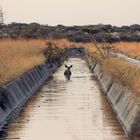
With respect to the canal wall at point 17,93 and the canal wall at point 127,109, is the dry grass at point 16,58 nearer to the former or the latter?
the canal wall at point 17,93

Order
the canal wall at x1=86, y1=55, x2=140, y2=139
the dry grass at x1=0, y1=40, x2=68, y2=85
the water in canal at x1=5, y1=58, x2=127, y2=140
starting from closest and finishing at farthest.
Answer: the canal wall at x1=86, y1=55, x2=140, y2=139, the water in canal at x1=5, y1=58, x2=127, y2=140, the dry grass at x1=0, y1=40, x2=68, y2=85

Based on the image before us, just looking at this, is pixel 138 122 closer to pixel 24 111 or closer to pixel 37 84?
pixel 24 111

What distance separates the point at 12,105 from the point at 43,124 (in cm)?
306

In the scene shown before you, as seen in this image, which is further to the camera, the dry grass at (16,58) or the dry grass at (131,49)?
the dry grass at (131,49)

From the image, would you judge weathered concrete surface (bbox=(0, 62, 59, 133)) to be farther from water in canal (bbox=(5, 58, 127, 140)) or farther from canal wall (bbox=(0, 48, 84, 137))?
water in canal (bbox=(5, 58, 127, 140))

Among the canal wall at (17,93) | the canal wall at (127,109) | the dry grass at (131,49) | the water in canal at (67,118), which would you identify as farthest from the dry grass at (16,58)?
the dry grass at (131,49)

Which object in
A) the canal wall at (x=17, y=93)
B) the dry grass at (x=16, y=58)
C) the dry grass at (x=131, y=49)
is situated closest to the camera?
the canal wall at (x=17, y=93)

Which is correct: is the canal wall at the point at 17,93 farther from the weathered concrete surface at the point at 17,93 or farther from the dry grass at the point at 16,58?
the dry grass at the point at 16,58

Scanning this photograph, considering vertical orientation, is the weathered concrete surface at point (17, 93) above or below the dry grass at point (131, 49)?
above

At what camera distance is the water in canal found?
566 inches

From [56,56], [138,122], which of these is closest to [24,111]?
[138,122]

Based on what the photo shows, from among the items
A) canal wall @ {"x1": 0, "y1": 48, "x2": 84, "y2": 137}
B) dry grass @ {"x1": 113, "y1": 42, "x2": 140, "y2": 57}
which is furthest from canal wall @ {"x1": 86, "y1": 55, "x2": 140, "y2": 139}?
dry grass @ {"x1": 113, "y1": 42, "x2": 140, "y2": 57}

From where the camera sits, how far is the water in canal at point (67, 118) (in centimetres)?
1438

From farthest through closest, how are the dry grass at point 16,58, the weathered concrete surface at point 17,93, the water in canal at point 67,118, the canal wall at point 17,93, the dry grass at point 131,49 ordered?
the dry grass at point 131,49
the dry grass at point 16,58
the weathered concrete surface at point 17,93
the canal wall at point 17,93
the water in canal at point 67,118
